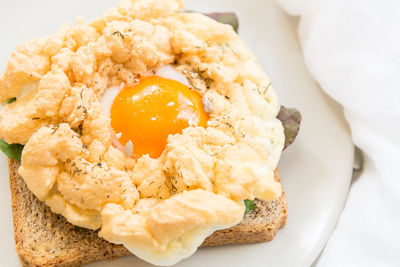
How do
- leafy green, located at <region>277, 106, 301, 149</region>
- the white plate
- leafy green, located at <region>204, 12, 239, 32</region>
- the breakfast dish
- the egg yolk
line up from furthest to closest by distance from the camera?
leafy green, located at <region>204, 12, 239, 32</region>
leafy green, located at <region>277, 106, 301, 149</region>
the white plate
the egg yolk
the breakfast dish

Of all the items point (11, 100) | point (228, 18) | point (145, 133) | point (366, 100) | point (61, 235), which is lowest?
point (61, 235)

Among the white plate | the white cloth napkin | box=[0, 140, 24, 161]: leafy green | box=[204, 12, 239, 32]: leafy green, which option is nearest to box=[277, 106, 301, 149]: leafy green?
the white plate

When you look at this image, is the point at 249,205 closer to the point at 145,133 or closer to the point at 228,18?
the point at 145,133

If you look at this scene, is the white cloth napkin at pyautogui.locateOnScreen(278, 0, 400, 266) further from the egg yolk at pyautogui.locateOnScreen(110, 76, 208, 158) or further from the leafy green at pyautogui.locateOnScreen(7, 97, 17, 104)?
the leafy green at pyautogui.locateOnScreen(7, 97, 17, 104)

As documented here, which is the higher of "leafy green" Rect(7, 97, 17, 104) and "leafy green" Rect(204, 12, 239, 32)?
"leafy green" Rect(204, 12, 239, 32)

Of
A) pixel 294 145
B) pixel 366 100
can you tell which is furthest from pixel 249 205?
pixel 366 100

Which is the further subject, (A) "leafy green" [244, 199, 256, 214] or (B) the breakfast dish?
(A) "leafy green" [244, 199, 256, 214]

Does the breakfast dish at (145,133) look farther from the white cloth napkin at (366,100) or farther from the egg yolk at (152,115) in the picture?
the white cloth napkin at (366,100)
